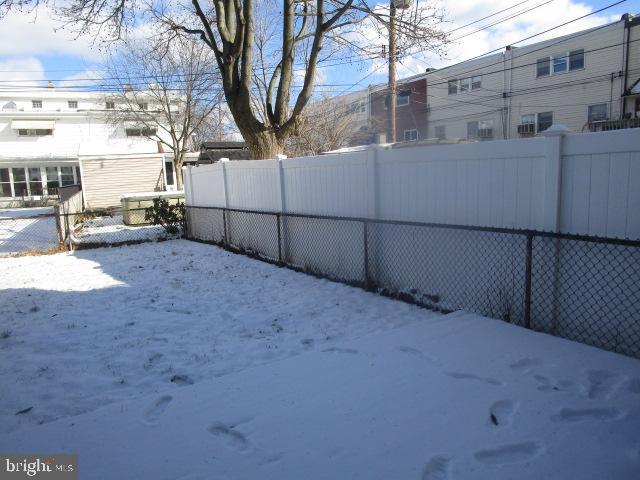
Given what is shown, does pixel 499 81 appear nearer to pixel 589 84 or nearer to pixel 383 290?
pixel 589 84

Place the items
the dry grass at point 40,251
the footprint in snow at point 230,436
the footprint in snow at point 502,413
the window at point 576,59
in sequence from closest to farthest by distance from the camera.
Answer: the footprint in snow at point 230,436 < the footprint in snow at point 502,413 < the dry grass at point 40,251 < the window at point 576,59

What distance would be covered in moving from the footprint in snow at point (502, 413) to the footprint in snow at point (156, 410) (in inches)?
80.8

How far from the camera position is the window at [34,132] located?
1165 inches

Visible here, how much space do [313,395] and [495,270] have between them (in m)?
2.63

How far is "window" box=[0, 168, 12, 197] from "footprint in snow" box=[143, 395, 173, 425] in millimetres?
30383

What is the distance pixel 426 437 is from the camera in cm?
259

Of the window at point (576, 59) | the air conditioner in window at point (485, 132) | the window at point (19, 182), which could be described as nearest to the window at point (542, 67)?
the window at point (576, 59)

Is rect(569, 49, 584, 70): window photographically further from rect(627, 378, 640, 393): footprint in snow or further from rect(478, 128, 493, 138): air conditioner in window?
rect(627, 378, 640, 393): footprint in snow

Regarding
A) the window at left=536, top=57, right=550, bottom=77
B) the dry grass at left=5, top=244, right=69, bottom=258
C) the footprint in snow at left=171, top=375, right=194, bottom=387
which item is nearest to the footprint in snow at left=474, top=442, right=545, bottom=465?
the footprint in snow at left=171, top=375, right=194, bottom=387

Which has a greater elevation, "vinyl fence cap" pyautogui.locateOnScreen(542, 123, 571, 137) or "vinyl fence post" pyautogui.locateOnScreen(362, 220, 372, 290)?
"vinyl fence cap" pyautogui.locateOnScreen(542, 123, 571, 137)

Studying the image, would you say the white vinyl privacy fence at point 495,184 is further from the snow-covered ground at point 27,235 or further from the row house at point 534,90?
the row house at point 534,90

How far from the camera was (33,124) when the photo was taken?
29.6 m

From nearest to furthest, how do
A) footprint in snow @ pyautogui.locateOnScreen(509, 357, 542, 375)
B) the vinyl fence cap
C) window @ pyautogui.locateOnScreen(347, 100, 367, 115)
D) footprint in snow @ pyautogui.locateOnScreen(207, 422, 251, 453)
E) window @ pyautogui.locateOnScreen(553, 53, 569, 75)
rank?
footprint in snow @ pyautogui.locateOnScreen(207, 422, 251, 453) → footprint in snow @ pyautogui.locateOnScreen(509, 357, 542, 375) → the vinyl fence cap → window @ pyautogui.locateOnScreen(553, 53, 569, 75) → window @ pyautogui.locateOnScreen(347, 100, 367, 115)

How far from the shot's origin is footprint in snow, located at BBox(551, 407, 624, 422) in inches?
107
